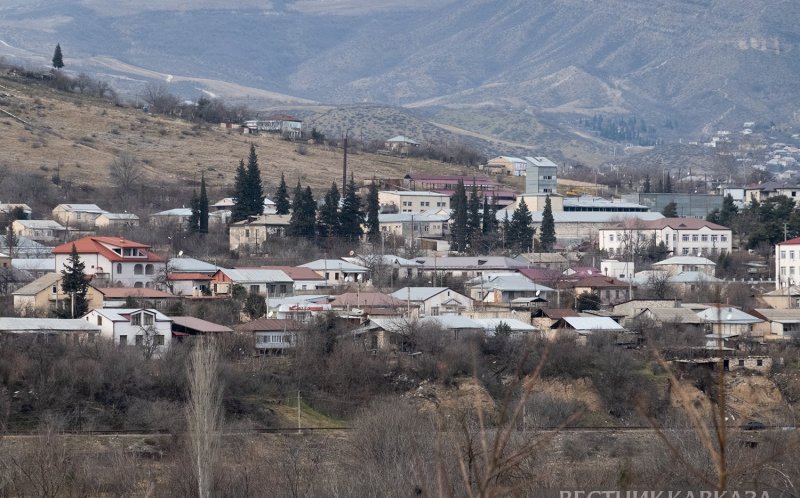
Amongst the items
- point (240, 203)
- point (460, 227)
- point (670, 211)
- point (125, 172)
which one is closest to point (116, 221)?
point (240, 203)

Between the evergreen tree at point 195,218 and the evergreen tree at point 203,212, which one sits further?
the evergreen tree at point 203,212

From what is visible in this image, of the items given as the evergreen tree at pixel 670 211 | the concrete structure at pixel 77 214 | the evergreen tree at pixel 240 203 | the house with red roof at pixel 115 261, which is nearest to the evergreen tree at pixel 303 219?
the evergreen tree at pixel 240 203

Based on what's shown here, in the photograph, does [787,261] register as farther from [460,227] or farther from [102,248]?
[102,248]

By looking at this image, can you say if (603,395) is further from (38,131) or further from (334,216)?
(38,131)

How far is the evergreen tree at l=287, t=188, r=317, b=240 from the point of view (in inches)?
2329

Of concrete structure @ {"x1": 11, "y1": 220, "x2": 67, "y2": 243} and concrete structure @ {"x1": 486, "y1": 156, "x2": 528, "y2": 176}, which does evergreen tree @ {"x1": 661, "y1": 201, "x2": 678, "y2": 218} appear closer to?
concrete structure @ {"x1": 486, "y1": 156, "x2": 528, "y2": 176}

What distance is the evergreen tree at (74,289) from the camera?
41.2 meters

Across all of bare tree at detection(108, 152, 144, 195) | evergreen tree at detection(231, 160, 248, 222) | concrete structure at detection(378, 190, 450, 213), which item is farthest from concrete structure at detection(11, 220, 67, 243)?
concrete structure at detection(378, 190, 450, 213)

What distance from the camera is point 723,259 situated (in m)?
59.7

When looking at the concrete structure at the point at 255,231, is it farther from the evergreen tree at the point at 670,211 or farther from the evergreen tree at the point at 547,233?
the evergreen tree at the point at 670,211

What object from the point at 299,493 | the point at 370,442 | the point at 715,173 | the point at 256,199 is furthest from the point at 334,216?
the point at 715,173

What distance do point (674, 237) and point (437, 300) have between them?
20.5 m

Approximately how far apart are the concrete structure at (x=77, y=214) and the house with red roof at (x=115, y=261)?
450 inches

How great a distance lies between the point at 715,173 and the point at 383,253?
102m
